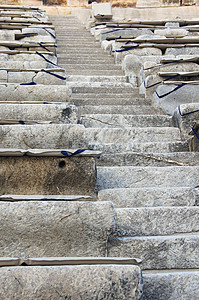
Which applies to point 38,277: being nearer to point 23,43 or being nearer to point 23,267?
point 23,267

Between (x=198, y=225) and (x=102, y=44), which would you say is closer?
(x=198, y=225)

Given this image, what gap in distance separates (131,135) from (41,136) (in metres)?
1.08

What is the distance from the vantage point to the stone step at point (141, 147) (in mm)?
3521

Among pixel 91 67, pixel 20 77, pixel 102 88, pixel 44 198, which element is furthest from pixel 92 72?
pixel 44 198

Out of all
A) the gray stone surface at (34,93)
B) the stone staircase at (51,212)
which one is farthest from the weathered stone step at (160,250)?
the gray stone surface at (34,93)

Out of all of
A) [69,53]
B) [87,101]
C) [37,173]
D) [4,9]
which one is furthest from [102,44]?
[37,173]

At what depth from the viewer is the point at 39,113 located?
3.52 m

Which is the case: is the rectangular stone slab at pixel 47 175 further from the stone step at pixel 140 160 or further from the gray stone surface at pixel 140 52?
the gray stone surface at pixel 140 52

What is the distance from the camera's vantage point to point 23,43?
20.9ft

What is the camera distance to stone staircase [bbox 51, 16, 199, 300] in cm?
223

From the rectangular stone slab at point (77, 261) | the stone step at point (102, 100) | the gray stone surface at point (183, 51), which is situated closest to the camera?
the rectangular stone slab at point (77, 261)

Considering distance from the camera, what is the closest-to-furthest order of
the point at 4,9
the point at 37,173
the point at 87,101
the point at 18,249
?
the point at 18,249, the point at 37,173, the point at 87,101, the point at 4,9

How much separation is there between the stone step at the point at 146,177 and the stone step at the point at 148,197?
0.20m

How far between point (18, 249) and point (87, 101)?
9.29 ft
